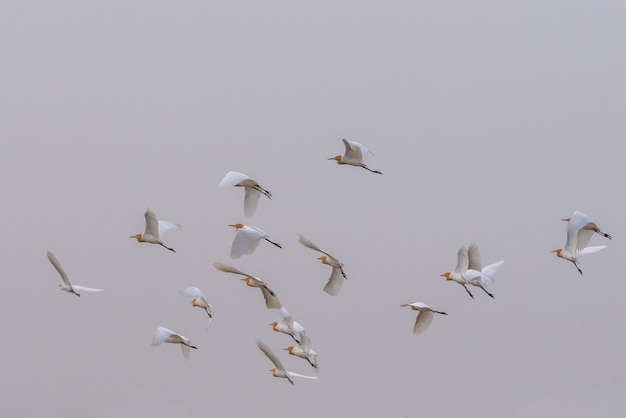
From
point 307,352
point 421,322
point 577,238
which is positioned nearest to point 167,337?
point 307,352

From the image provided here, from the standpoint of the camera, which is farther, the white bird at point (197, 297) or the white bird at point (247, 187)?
the white bird at point (197, 297)

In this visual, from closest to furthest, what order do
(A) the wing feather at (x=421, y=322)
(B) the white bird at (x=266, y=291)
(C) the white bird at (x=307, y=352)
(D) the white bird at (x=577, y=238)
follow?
(D) the white bird at (x=577, y=238)
(B) the white bird at (x=266, y=291)
(A) the wing feather at (x=421, y=322)
(C) the white bird at (x=307, y=352)

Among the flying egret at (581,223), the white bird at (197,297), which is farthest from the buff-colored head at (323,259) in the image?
the flying egret at (581,223)

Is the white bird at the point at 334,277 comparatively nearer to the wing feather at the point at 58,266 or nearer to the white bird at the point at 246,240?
the white bird at the point at 246,240

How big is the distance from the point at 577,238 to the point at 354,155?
3.51 metres

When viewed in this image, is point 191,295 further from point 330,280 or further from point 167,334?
point 330,280

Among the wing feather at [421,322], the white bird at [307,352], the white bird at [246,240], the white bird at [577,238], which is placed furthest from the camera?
the white bird at [307,352]

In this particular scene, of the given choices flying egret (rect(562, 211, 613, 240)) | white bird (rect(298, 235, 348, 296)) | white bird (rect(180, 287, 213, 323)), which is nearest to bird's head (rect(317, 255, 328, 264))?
white bird (rect(298, 235, 348, 296))

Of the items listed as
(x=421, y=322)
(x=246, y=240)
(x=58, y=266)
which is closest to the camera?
(x=246, y=240)

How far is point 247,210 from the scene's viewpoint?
20344 mm

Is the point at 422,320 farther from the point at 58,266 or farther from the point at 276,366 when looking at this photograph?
the point at 58,266

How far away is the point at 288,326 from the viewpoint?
21.6 m

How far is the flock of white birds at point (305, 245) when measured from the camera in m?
Result: 19.2

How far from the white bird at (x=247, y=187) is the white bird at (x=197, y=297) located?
1.60m
